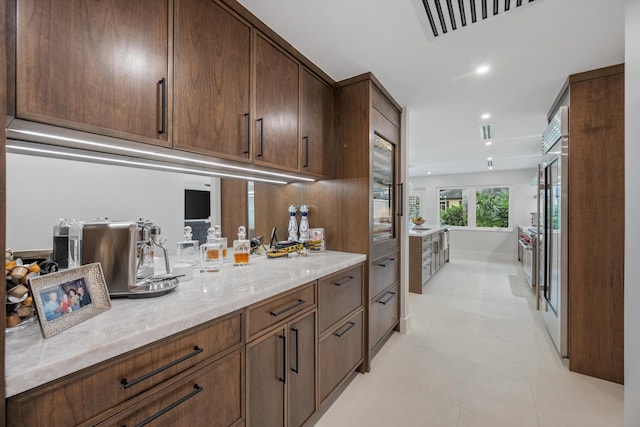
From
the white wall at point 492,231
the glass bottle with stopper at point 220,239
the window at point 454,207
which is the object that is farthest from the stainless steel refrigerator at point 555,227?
the window at point 454,207

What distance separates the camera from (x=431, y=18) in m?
1.52

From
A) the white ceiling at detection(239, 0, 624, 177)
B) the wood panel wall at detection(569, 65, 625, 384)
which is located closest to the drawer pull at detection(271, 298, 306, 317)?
the white ceiling at detection(239, 0, 624, 177)

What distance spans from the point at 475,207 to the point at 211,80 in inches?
304

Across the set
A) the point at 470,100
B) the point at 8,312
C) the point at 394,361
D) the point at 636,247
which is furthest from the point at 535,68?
the point at 8,312

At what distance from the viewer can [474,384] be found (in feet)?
6.43

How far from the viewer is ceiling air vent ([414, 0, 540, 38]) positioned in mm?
1394

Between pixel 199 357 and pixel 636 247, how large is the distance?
168cm

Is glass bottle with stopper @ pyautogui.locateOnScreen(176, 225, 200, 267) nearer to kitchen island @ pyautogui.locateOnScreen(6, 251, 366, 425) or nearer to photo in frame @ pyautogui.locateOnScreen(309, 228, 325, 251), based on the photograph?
kitchen island @ pyautogui.locateOnScreen(6, 251, 366, 425)

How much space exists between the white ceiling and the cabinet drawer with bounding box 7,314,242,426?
1.65 m

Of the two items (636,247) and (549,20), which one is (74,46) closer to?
(636,247)

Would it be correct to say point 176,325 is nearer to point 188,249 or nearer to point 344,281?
point 188,249

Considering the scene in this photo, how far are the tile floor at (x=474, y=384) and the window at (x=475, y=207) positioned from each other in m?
4.49

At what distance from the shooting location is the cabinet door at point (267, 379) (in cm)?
115

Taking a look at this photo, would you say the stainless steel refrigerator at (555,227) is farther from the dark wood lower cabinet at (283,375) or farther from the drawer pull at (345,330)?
the dark wood lower cabinet at (283,375)
